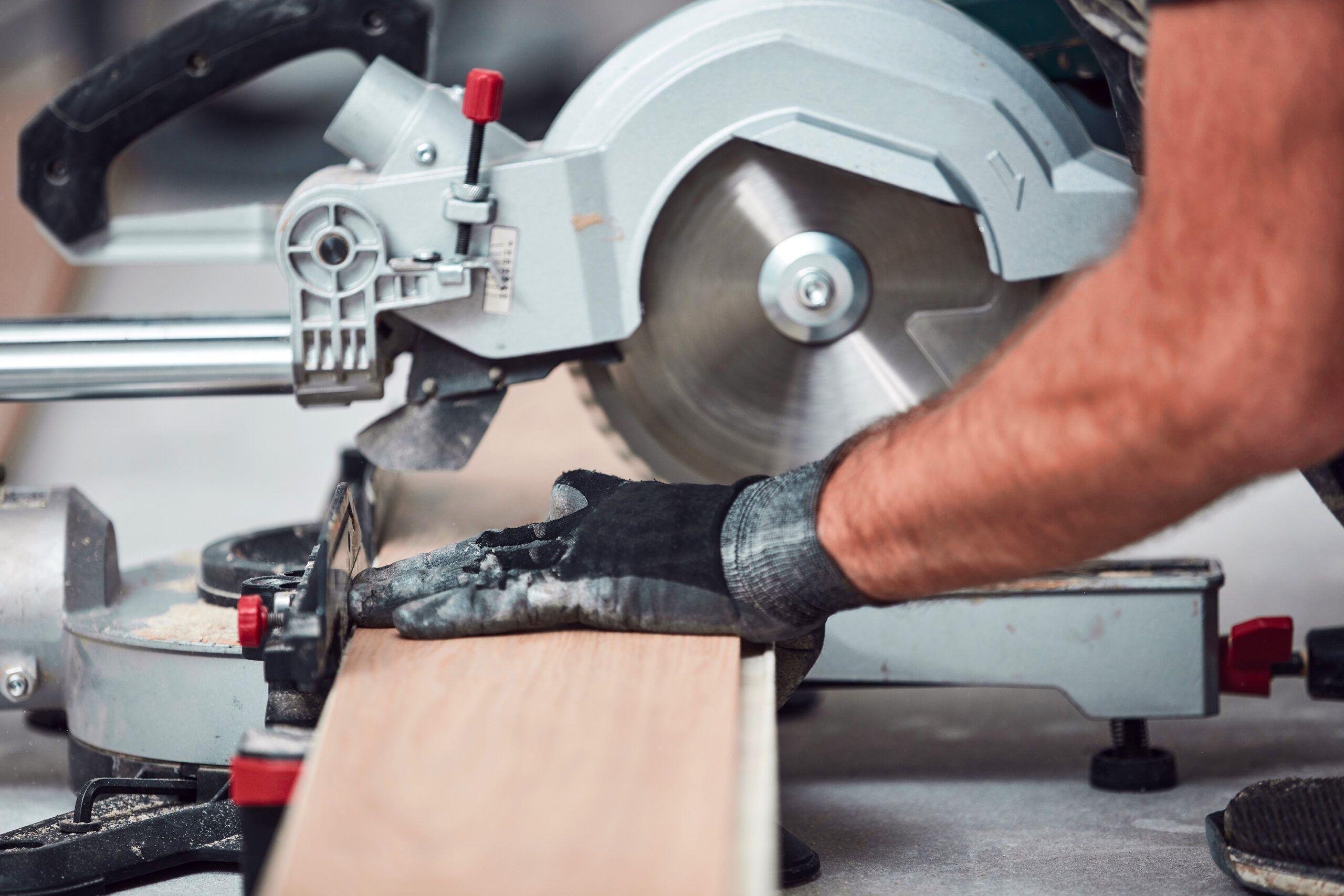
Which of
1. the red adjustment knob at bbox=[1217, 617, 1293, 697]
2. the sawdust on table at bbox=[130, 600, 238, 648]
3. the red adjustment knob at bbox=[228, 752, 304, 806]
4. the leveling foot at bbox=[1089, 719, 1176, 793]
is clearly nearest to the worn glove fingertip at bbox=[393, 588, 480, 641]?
the red adjustment knob at bbox=[228, 752, 304, 806]

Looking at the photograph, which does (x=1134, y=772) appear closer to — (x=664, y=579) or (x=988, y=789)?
(x=988, y=789)

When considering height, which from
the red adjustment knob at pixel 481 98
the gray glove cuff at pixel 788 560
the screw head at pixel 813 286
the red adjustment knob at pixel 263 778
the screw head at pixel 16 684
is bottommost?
the screw head at pixel 16 684

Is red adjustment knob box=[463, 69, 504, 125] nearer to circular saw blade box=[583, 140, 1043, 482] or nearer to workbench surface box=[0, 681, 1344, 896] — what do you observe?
circular saw blade box=[583, 140, 1043, 482]

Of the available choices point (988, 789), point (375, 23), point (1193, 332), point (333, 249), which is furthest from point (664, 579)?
point (375, 23)

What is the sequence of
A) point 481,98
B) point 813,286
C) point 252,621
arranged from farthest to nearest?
point 813,286 → point 481,98 → point 252,621

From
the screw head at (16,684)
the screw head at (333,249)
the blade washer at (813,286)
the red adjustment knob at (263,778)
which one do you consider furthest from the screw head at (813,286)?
the screw head at (16,684)

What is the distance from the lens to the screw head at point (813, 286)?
1338 millimetres

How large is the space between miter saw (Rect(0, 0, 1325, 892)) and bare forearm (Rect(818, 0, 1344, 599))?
0.57 metres

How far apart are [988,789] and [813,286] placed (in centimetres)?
60

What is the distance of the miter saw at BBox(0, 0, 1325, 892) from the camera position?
1.27 metres

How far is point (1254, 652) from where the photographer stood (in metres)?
1.44

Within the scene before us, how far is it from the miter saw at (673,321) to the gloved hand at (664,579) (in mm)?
364

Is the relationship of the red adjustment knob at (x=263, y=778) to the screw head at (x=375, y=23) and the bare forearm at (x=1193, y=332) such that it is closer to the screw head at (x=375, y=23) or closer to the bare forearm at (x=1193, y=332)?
the bare forearm at (x=1193, y=332)

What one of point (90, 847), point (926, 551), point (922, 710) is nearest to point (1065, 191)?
point (926, 551)
